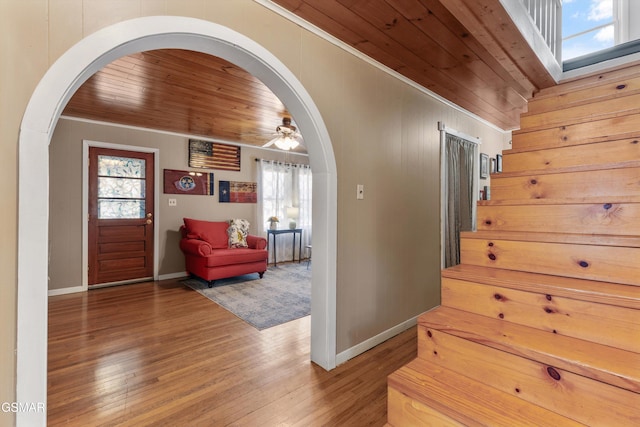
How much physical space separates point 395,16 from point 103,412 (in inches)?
115

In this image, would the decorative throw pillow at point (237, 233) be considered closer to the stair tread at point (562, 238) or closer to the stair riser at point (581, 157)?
the stair tread at point (562, 238)

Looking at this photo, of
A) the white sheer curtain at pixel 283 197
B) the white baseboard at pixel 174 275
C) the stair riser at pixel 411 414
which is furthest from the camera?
the white sheer curtain at pixel 283 197

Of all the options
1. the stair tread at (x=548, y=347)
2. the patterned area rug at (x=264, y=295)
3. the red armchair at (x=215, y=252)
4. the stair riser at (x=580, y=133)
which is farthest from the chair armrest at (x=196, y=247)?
the stair riser at (x=580, y=133)

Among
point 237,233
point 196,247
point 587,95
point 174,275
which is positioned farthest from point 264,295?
point 587,95

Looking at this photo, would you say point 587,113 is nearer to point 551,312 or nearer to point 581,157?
point 581,157

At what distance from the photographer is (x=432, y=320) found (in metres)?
1.34

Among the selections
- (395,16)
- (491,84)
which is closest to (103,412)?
(395,16)

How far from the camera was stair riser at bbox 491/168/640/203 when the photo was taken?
140 centimetres

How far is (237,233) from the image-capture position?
189 inches

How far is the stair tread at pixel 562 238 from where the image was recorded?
119 centimetres

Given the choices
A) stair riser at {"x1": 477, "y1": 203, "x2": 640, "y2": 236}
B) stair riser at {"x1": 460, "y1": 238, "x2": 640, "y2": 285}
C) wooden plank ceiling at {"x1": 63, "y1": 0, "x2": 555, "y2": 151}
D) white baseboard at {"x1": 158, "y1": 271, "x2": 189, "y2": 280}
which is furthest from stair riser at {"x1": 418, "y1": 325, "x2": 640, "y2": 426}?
white baseboard at {"x1": 158, "y1": 271, "x2": 189, "y2": 280}

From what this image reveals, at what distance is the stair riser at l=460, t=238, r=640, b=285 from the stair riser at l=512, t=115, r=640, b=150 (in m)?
0.78

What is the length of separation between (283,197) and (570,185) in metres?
4.87

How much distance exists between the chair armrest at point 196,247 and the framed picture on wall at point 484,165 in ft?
13.5
